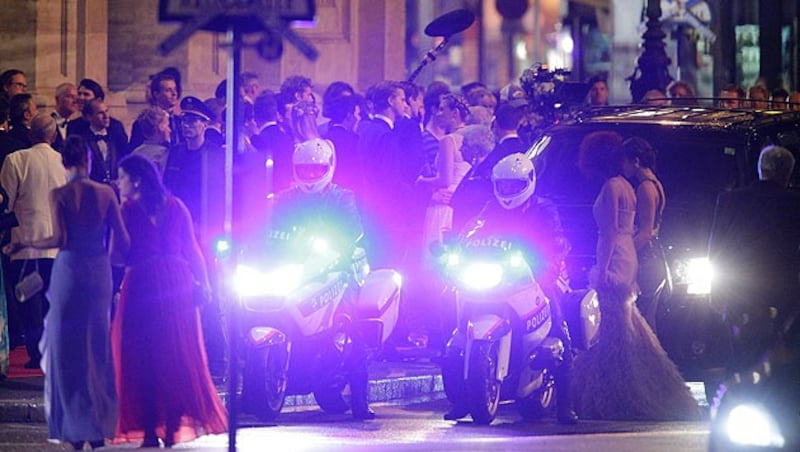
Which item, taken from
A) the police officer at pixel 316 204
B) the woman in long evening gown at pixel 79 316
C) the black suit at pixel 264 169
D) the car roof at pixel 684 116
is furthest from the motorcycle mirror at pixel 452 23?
the woman in long evening gown at pixel 79 316

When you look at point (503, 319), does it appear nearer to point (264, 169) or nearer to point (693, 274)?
point (693, 274)

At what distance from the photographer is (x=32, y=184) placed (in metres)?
17.8

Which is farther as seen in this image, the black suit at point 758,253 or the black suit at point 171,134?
the black suit at point 171,134

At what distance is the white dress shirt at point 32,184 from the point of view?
698 inches

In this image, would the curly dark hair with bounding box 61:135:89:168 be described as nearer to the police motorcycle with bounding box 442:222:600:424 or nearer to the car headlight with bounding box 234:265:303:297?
the car headlight with bounding box 234:265:303:297

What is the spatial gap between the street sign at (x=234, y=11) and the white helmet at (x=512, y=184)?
436cm

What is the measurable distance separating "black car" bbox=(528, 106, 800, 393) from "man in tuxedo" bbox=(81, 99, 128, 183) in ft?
11.0

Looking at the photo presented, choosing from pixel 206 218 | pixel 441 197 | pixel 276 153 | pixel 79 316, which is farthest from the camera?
pixel 441 197

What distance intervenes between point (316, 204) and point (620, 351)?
2.33 metres

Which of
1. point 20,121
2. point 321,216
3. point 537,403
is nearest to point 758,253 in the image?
point 537,403

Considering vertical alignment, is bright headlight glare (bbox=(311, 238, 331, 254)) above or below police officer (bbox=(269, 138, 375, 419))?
below

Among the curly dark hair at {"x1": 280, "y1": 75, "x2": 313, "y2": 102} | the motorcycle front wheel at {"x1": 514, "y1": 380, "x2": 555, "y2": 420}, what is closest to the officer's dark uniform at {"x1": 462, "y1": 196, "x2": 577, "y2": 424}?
the motorcycle front wheel at {"x1": 514, "y1": 380, "x2": 555, "y2": 420}

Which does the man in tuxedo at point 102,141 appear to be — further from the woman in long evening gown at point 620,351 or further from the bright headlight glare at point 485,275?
the woman in long evening gown at point 620,351

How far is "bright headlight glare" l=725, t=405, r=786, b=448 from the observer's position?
36.8ft
